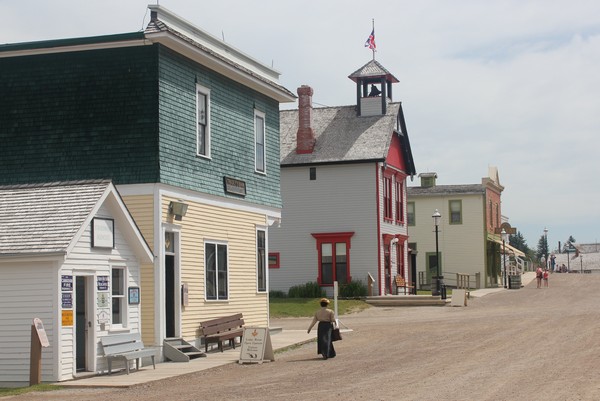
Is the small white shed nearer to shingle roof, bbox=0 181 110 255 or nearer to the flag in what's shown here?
shingle roof, bbox=0 181 110 255

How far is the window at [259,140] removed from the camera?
3023cm

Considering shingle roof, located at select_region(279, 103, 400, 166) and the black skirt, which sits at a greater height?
shingle roof, located at select_region(279, 103, 400, 166)

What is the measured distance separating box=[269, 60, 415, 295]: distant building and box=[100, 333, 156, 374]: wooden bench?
1044 inches

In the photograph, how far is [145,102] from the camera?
24.1m

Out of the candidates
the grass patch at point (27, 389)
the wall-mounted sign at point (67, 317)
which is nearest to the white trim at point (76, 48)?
the wall-mounted sign at point (67, 317)

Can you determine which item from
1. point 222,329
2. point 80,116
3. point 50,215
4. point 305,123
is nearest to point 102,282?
point 50,215

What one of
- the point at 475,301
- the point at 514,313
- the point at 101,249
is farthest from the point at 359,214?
the point at 101,249

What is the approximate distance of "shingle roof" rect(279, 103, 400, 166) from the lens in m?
48.8

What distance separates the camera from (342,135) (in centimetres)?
5038

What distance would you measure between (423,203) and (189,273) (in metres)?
41.5

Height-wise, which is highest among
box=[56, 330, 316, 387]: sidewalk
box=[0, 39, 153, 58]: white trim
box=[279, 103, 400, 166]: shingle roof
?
box=[279, 103, 400, 166]: shingle roof

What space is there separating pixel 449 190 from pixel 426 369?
45534 millimetres

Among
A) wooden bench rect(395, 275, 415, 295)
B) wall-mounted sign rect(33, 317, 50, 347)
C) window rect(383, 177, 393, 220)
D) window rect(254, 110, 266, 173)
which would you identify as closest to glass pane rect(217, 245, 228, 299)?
window rect(254, 110, 266, 173)

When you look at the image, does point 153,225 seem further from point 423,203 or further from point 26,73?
point 423,203
